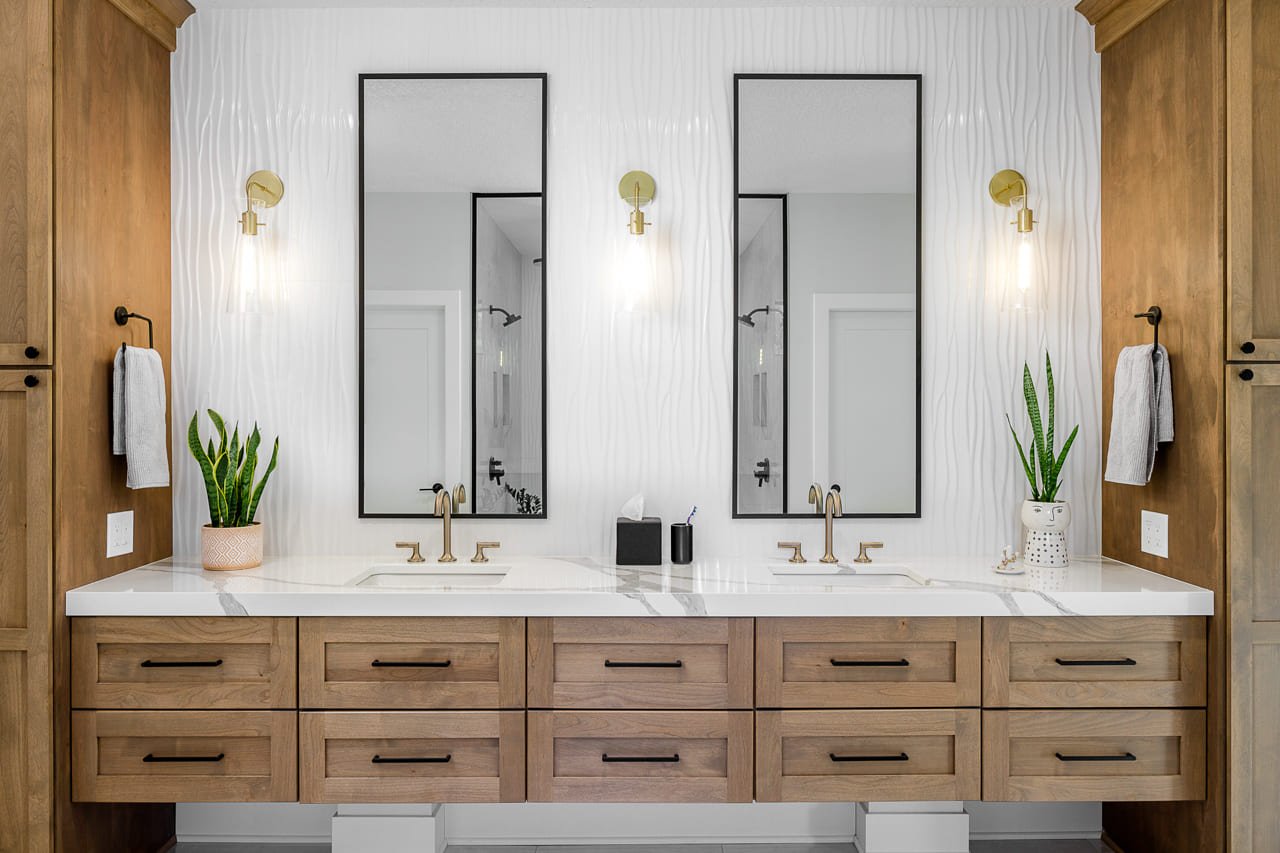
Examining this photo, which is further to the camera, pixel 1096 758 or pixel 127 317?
pixel 127 317

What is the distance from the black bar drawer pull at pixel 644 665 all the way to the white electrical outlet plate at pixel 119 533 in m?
1.34

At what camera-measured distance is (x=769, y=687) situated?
2.04 metres

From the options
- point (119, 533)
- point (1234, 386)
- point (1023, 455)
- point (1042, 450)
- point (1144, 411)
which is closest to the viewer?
point (1234, 386)

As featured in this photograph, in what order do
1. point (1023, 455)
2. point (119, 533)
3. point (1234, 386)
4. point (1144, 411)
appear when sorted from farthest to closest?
point (1023, 455)
point (119, 533)
point (1144, 411)
point (1234, 386)

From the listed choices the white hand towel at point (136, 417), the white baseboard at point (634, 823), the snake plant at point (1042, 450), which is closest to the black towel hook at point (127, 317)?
the white hand towel at point (136, 417)

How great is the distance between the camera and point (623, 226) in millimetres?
2578

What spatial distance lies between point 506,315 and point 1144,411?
173 cm

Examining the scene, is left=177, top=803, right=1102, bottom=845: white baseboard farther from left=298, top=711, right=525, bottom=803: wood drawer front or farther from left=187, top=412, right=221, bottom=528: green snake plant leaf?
left=187, top=412, right=221, bottom=528: green snake plant leaf

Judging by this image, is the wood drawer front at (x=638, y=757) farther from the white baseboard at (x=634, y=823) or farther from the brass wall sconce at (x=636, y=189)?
the brass wall sconce at (x=636, y=189)

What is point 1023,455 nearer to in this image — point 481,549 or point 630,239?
point 630,239

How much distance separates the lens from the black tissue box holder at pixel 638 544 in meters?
2.42

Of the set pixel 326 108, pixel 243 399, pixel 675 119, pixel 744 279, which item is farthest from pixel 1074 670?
pixel 326 108

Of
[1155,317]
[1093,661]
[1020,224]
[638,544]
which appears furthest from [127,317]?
[1155,317]

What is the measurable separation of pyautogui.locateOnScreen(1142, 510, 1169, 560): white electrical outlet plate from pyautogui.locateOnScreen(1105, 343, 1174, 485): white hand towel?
134 millimetres
